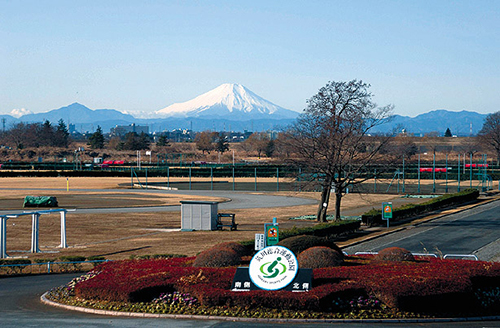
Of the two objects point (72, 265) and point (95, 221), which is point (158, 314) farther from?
point (95, 221)

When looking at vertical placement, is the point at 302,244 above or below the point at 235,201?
above

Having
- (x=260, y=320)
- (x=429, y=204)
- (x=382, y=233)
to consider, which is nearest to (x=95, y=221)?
(x=382, y=233)

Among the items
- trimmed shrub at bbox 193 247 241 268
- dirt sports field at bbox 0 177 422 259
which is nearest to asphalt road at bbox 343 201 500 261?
dirt sports field at bbox 0 177 422 259

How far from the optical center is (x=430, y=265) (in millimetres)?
21906

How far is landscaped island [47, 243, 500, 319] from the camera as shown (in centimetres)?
1792

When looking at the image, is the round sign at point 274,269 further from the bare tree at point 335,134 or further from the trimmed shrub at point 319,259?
the bare tree at point 335,134

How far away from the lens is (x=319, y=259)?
22.0 meters

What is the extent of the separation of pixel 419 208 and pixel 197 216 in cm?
2290

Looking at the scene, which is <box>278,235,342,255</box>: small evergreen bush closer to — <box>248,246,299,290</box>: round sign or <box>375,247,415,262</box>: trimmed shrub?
<box>375,247,415,262</box>: trimmed shrub

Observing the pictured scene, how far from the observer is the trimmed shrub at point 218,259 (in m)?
22.7

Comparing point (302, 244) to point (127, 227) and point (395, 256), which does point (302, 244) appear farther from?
point (127, 227)

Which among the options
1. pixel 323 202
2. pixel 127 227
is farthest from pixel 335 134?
pixel 127 227

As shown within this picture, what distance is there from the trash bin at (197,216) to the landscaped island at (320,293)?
24110 millimetres

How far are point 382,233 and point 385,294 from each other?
27.1 meters
